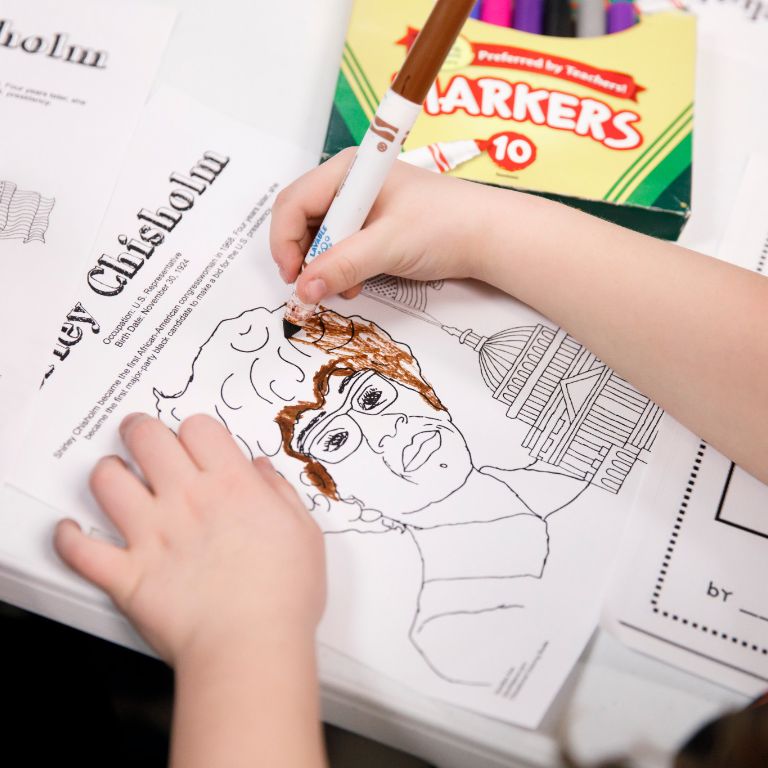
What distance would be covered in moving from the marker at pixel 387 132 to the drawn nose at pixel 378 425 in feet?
0.24

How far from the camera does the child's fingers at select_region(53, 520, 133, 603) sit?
372mm

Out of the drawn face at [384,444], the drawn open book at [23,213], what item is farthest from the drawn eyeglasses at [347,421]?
the drawn open book at [23,213]

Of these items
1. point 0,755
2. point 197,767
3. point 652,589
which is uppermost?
point 652,589

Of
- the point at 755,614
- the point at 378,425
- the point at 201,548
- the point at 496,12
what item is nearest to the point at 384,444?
the point at 378,425

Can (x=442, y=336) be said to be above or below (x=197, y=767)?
above

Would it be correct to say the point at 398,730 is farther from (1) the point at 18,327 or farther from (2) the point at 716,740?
(1) the point at 18,327

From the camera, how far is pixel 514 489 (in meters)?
0.42

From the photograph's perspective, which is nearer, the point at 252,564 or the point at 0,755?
the point at 252,564

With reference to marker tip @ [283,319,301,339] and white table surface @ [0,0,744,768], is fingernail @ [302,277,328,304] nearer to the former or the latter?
marker tip @ [283,319,301,339]

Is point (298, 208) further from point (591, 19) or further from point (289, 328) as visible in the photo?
point (591, 19)

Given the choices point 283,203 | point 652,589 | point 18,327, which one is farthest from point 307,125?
point 652,589

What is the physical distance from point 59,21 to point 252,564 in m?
0.45

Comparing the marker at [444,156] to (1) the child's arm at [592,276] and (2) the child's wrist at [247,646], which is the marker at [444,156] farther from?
(2) the child's wrist at [247,646]

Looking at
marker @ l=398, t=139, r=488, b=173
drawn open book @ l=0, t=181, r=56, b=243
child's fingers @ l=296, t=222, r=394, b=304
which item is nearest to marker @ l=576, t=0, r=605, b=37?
marker @ l=398, t=139, r=488, b=173
